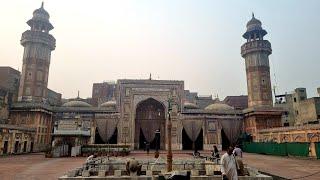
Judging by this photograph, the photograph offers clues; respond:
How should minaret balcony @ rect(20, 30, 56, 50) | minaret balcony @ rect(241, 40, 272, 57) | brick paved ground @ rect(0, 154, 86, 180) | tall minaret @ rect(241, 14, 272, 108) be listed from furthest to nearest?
minaret balcony @ rect(241, 40, 272, 57) < tall minaret @ rect(241, 14, 272, 108) < minaret balcony @ rect(20, 30, 56, 50) < brick paved ground @ rect(0, 154, 86, 180)

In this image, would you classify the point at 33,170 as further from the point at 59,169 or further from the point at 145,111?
the point at 145,111

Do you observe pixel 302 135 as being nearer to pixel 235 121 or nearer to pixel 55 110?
pixel 235 121

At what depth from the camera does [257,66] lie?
36.1 metres

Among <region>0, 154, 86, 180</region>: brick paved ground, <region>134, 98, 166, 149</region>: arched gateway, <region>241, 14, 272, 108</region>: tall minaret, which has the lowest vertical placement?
<region>0, 154, 86, 180</region>: brick paved ground

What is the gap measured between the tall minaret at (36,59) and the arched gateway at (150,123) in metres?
12.3

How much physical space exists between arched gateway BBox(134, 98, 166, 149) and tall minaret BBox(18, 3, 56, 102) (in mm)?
12268

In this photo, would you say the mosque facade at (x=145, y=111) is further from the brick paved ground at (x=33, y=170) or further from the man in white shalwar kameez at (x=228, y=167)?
the man in white shalwar kameez at (x=228, y=167)

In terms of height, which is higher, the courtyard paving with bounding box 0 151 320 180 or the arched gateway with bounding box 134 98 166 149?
the arched gateway with bounding box 134 98 166 149

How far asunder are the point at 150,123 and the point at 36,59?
16.4 m

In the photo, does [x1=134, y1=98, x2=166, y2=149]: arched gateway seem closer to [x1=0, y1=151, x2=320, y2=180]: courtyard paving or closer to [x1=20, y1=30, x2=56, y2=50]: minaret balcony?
[x1=20, y1=30, x2=56, y2=50]: minaret balcony

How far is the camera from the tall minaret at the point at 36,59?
108 ft

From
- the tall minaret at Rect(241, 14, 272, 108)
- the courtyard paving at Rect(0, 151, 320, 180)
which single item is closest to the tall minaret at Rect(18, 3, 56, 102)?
the courtyard paving at Rect(0, 151, 320, 180)

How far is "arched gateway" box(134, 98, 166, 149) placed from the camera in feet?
117

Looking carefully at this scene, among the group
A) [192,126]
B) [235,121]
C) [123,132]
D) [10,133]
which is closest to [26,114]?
[10,133]
